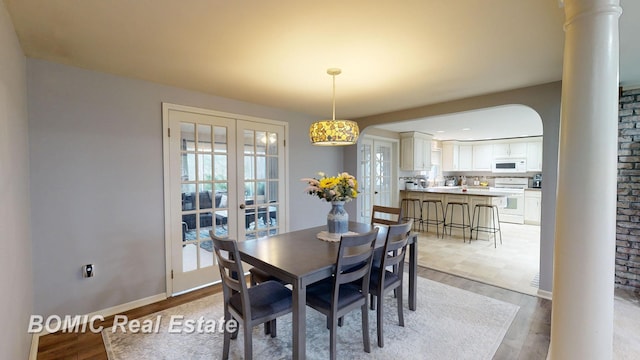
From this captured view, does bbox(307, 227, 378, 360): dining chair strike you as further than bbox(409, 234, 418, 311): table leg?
No

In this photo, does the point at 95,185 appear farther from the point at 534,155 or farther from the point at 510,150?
the point at 534,155

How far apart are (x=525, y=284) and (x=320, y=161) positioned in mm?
3100

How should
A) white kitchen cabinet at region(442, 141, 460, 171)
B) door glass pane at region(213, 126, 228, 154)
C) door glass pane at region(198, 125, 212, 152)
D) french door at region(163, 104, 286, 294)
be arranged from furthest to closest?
1. white kitchen cabinet at region(442, 141, 460, 171)
2. door glass pane at region(213, 126, 228, 154)
3. door glass pane at region(198, 125, 212, 152)
4. french door at region(163, 104, 286, 294)

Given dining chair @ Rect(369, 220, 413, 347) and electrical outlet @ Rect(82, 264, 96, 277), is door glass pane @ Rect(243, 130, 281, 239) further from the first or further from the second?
dining chair @ Rect(369, 220, 413, 347)

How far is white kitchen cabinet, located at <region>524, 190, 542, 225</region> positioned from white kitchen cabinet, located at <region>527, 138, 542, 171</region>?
2.20 ft

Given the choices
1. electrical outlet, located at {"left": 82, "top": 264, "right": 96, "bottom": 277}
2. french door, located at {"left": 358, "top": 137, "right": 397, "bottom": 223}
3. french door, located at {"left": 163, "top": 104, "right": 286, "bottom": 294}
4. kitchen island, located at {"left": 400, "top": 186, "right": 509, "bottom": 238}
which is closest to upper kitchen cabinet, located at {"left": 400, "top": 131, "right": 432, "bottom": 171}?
french door, located at {"left": 358, "top": 137, "right": 397, "bottom": 223}

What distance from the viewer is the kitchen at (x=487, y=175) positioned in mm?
3969

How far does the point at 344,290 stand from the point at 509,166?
725 cm

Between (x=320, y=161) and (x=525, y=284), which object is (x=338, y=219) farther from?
(x=525, y=284)

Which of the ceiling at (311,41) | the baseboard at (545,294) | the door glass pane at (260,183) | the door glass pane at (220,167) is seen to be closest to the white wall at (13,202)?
the ceiling at (311,41)

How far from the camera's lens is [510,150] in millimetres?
7434

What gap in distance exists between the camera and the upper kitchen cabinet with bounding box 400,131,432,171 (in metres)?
6.39

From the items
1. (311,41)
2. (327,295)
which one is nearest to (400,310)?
(327,295)

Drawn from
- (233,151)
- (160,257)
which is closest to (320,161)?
(233,151)
